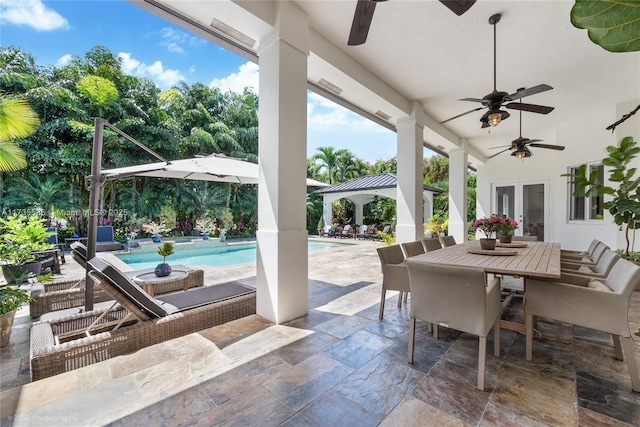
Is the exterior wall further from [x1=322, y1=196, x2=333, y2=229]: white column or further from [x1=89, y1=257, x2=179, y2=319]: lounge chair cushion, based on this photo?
[x1=322, y1=196, x2=333, y2=229]: white column

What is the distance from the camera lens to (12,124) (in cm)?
331

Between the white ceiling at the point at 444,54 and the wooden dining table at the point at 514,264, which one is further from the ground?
the white ceiling at the point at 444,54

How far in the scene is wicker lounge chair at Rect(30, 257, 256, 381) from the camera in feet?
7.23

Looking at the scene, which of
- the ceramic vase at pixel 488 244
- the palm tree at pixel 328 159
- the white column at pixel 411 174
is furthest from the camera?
the palm tree at pixel 328 159

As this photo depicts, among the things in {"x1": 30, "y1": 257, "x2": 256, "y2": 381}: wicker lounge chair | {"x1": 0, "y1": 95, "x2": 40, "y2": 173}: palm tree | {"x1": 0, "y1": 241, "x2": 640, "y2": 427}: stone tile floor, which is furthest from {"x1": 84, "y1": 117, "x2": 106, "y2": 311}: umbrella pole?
{"x1": 0, "y1": 95, "x2": 40, "y2": 173}: palm tree

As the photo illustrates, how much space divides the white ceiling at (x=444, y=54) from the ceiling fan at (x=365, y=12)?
1115 mm

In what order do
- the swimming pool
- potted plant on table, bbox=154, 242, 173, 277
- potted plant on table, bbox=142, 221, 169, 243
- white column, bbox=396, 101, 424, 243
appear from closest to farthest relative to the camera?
potted plant on table, bbox=154, 242, 173, 277 < white column, bbox=396, 101, 424, 243 < the swimming pool < potted plant on table, bbox=142, 221, 169, 243

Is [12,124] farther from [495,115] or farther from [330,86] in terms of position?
[495,115]

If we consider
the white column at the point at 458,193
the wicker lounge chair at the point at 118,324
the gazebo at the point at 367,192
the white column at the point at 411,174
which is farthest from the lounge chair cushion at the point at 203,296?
the gazebo at the point at 367,192

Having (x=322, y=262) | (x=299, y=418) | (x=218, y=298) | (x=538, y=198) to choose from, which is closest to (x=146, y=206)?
(x=322, y=262)

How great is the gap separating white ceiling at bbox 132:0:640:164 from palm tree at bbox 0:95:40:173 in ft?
6.56

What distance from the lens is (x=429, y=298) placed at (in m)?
2.37

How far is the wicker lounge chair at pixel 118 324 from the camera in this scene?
2.21m

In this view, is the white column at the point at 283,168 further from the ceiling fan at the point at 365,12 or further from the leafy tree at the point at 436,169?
the leafy tree at the point at 436,169
